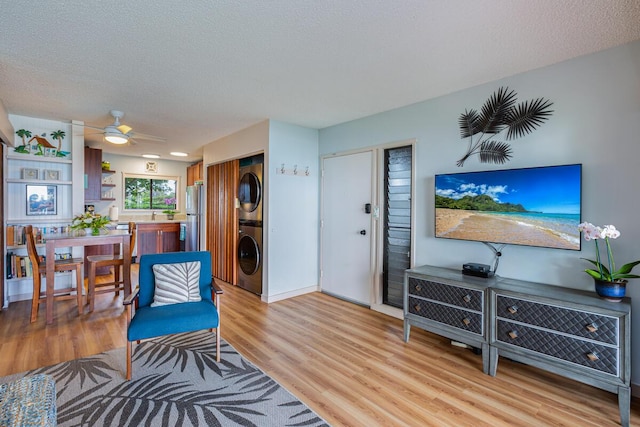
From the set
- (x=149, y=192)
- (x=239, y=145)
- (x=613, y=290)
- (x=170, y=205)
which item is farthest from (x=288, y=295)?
(x=149, y=192)

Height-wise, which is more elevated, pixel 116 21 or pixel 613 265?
pixel 116 21

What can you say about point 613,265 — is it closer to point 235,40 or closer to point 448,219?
point 448,219

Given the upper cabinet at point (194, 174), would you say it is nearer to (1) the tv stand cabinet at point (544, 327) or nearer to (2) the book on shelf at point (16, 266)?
(2) the book on shelf at point (16, 266)

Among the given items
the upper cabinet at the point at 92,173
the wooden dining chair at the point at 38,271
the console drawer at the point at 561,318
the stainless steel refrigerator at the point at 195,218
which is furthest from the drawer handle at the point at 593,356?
the upper cabinet at the point at 92,173

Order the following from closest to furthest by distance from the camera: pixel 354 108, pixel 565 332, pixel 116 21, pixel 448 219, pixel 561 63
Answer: pixel 116 21, pixel 565 332, pixel 561 63, pixel 448 219, pixel 354 108

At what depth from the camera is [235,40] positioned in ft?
7.19

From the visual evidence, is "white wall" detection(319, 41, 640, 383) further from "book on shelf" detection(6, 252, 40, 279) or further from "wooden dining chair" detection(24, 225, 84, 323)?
"book on shelf" detection(6, 252, 40, 279)

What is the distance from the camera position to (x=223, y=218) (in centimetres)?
524

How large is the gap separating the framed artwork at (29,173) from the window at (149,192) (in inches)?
117

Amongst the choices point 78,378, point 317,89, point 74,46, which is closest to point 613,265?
point 317,89

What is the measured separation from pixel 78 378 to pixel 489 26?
12.5ft

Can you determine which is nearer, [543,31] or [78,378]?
[543,31]

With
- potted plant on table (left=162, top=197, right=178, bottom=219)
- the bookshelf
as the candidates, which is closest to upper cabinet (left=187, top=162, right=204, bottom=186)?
potted plant on table (left=162, top=197, right=178, bottom=219)

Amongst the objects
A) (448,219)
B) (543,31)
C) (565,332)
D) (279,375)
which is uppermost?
(543,31)
